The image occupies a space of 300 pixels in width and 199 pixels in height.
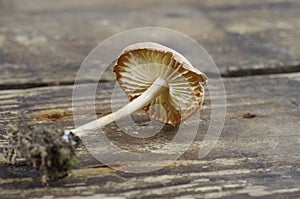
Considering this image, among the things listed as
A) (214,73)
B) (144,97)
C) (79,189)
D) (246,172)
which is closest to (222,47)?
(214,73)

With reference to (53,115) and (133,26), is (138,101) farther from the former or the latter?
(133,26)

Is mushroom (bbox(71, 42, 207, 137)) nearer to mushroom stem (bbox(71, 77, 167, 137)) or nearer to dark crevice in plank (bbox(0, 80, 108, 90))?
mushroom stem (bbox(71, 77, 167, 137))

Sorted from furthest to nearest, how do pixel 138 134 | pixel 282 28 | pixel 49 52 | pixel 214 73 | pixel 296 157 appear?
pixel 282 28 < pixel 49 52 < pixel 214 73 < pixel 138 134 < pixel 296 157

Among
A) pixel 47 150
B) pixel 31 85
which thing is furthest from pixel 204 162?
pixel 31 85

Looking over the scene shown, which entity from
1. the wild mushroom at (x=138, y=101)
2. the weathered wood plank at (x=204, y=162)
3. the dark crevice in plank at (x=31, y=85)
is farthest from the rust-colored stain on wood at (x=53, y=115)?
the dark crevice in plank at (x=31, y=85)

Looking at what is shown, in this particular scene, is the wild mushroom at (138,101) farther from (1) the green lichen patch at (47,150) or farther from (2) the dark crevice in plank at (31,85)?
(2) the dark crevice in plank at (31,85)

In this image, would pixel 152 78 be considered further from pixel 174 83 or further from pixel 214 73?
pixel 214 73
